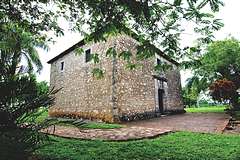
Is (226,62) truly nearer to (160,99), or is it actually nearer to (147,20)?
(160,99)

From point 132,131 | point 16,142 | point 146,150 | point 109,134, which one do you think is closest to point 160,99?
point 132,131

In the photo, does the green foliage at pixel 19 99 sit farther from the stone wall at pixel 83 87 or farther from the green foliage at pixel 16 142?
the stone wall at pixel 83 87

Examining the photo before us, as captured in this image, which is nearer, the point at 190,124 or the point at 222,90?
the point at 190,124

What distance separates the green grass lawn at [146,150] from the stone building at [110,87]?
6.05m

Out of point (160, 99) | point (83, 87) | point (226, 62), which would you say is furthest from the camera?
point (226, 62)

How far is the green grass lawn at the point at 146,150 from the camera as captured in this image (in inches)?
187

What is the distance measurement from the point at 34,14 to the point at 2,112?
10.7 ft

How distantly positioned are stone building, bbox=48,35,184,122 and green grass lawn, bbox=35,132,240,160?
19.8 ft

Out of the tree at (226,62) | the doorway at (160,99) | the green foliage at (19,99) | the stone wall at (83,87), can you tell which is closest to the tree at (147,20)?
the green foliage at (19,99)

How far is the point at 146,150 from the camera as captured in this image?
→ 5.31 metres

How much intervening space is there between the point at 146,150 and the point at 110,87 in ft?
24.1

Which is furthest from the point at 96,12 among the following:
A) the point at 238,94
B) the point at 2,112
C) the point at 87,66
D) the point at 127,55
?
the point at 238,94

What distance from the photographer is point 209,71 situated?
2083cm

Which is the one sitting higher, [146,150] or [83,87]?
[83,87]
